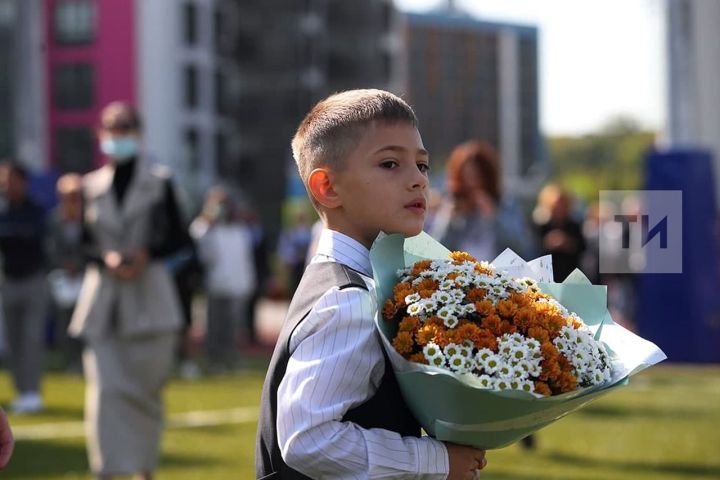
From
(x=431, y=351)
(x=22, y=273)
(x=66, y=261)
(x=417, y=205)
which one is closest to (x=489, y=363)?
(x=431, y=351)

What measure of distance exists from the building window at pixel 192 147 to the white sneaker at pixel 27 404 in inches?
1968

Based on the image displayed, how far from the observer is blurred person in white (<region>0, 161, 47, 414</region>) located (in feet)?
42.5

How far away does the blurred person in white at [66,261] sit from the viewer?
1604 cm

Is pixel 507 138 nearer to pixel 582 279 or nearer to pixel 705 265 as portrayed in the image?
pixel 705 265

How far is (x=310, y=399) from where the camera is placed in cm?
305

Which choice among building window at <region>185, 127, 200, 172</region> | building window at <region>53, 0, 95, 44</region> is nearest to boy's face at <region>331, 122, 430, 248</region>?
building window at <region>53, 0, 95, 44</region>

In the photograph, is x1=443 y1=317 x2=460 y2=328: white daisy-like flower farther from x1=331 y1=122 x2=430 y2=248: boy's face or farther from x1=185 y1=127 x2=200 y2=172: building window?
x1=185 y1=127 x2=200 y2=172: building window

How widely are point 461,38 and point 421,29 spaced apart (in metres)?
0.95

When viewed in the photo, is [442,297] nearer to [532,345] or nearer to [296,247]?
[532,345]

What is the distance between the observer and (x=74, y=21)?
56.6m

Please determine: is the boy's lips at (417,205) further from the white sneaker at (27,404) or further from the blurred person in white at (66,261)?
the blurred person in white at (66,261)

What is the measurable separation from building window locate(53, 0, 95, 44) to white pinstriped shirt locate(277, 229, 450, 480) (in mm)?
55014

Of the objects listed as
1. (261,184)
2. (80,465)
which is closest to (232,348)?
(80,465)

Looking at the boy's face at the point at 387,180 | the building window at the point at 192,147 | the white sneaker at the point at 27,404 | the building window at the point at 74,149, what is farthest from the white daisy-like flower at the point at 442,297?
the building window at the point at 192,147
